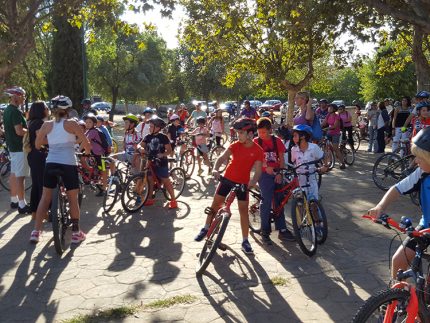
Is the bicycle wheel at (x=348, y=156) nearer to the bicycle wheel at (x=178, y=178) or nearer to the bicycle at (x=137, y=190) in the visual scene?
the bicycle wheel at (x=178, y=178)

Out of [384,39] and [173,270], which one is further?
[384,39]

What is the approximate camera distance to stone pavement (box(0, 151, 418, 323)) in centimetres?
401

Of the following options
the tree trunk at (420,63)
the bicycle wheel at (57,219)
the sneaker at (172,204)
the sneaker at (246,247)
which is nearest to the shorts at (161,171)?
the sneaker at (172,204)

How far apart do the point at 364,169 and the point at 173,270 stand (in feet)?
28.1

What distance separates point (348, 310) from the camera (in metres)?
3.99

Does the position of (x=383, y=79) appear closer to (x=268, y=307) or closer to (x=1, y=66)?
(x=1, y=66)

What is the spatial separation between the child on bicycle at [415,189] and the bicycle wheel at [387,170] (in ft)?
18.7

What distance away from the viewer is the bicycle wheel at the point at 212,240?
4.79 m

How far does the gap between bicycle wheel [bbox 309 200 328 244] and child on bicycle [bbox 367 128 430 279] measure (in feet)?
7.63

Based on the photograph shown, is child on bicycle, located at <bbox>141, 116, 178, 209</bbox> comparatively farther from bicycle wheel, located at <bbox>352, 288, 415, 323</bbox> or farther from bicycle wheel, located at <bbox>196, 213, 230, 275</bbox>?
bicycle wheel, located at <bbox>352, 288, 415, 323</bbox>

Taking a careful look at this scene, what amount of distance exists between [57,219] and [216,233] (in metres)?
2.02

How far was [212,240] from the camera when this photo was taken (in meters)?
5.02

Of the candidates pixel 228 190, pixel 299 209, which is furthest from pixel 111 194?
pixel 299 209

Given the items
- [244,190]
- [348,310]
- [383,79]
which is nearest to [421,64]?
[244,190]
